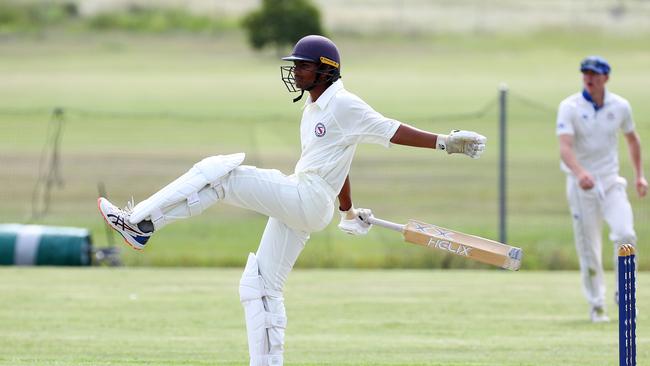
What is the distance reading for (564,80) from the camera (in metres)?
58.2

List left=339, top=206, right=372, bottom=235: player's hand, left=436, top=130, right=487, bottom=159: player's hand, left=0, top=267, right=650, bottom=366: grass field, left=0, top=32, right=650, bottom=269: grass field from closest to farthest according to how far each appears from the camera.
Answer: left=436, top=130, right=487, bottom=159: player's hand < left=339, top=206, right=372, bottom=235: player's hand < left=0, top=267, right=650, bottom=366: grass field < left=0, top=32, right=650, bottom=269: grass field

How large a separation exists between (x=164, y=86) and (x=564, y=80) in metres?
16.0

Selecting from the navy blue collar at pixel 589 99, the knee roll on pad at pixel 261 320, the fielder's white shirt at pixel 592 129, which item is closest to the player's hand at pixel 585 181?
the fielder's white shirt at pixel 592 129

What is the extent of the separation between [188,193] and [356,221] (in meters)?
1.30

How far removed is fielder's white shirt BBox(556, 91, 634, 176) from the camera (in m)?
11.9

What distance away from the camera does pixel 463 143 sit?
7.91 meters

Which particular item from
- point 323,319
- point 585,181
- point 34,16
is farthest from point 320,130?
point 34,16

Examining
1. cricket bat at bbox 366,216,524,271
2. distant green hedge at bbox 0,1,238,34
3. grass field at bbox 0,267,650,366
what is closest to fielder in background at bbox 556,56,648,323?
grass field at bbox 0,267,650,366

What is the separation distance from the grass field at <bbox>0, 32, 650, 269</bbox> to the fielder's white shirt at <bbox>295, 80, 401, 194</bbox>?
951cm

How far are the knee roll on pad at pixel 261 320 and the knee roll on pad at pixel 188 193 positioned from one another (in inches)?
25.2

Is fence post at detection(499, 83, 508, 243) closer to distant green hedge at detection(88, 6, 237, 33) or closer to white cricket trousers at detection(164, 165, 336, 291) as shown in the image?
white cricket trousers at detection(164, 165, 336, 291)

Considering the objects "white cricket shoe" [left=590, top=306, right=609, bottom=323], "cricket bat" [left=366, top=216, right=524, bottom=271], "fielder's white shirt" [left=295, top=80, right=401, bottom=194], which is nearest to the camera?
"fielder's white shirt" [left=295, top=80, right=401, bottom=194]

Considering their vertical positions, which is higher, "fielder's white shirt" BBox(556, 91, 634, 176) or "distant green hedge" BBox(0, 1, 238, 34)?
"distant green hedge" BBox(0, 1, 238, 34)

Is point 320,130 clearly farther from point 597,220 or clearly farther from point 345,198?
point 597,220
